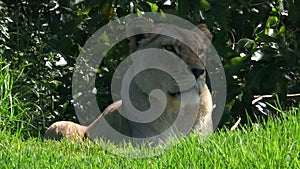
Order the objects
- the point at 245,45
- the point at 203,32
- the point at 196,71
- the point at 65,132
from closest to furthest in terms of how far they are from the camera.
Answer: the point at 196,71, the point at 203,32, the point at 65,132, the point at 245,45

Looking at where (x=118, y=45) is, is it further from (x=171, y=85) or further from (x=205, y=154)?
(x=205, y=154)

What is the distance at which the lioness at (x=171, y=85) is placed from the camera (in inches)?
231

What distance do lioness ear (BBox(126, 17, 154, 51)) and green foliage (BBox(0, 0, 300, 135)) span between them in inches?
28.8

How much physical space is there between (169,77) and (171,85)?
6cm

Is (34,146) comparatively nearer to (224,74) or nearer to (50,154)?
(50,154)

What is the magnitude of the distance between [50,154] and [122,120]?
1.00 metres

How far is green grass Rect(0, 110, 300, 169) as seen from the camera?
4544 millimetres

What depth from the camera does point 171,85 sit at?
19.3 feet

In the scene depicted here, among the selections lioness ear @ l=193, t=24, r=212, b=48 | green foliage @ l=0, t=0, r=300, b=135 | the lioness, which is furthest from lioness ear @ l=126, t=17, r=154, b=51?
green foliage @ l=0, t=0, r=300, b=135

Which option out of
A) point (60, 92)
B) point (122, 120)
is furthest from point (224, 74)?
point (60, 92)

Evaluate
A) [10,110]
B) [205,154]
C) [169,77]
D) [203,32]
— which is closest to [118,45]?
[10,110]

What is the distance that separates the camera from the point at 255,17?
7.81 metres

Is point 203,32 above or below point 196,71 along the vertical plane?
above

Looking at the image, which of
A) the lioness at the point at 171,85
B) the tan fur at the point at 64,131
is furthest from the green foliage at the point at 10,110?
the lioness at the point at 171,85
